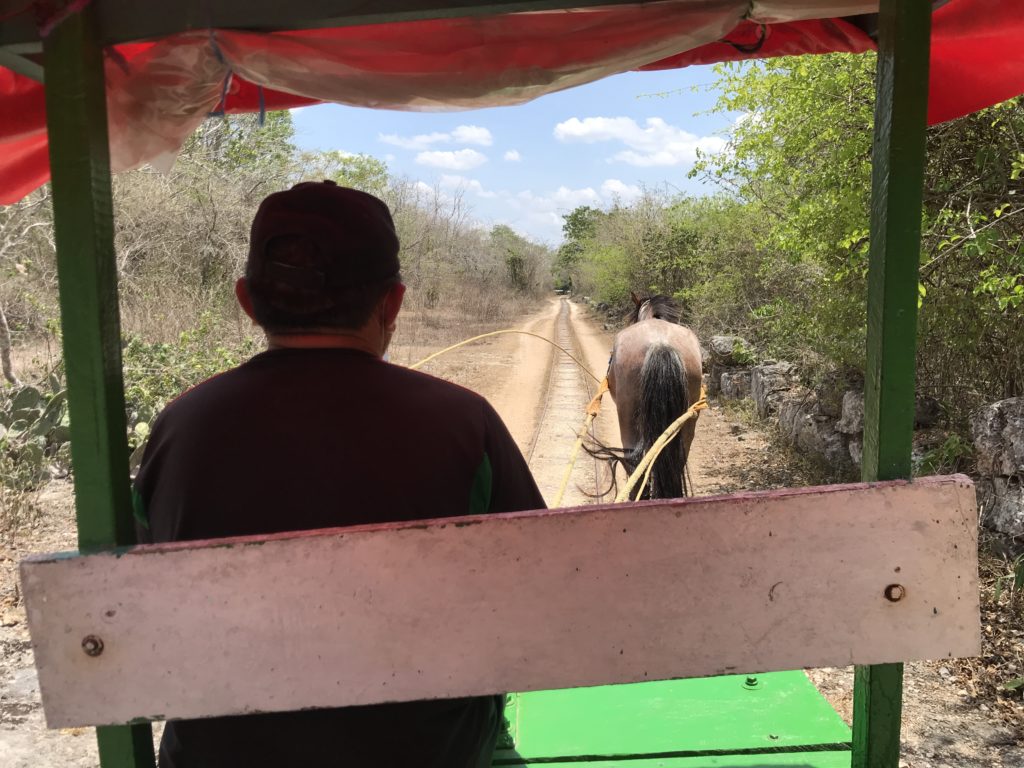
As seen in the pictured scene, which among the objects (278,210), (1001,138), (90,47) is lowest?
(278,210)

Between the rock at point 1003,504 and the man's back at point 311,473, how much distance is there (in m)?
4.18

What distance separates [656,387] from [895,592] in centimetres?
351

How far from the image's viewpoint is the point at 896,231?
4.07 ft

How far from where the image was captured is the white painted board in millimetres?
1079

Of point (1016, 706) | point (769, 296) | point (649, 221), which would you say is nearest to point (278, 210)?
point (1016, 706)

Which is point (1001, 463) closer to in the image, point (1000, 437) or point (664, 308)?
point (1000, 437)

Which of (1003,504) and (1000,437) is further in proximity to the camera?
(1000,437)

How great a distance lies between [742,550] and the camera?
3.63 feet

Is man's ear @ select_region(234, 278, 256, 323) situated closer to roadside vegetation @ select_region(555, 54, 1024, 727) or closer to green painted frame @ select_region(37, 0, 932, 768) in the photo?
green painted frame @ select_region(37, 0, 932, 768)

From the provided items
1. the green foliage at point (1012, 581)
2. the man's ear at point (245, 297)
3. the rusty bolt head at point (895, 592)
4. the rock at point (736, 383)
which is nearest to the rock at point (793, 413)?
the rock at point (736, 383)

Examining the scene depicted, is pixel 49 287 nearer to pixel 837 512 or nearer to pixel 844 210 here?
pixel 844 210

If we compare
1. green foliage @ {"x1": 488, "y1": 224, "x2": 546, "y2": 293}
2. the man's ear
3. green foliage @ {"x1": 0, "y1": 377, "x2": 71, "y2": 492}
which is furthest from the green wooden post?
green foliage @ {"x1": 488, "y1": 224, "x2": 546, "y2": 293}

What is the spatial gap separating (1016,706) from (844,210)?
334cm

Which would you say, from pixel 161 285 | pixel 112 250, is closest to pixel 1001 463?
pixel 112 250
